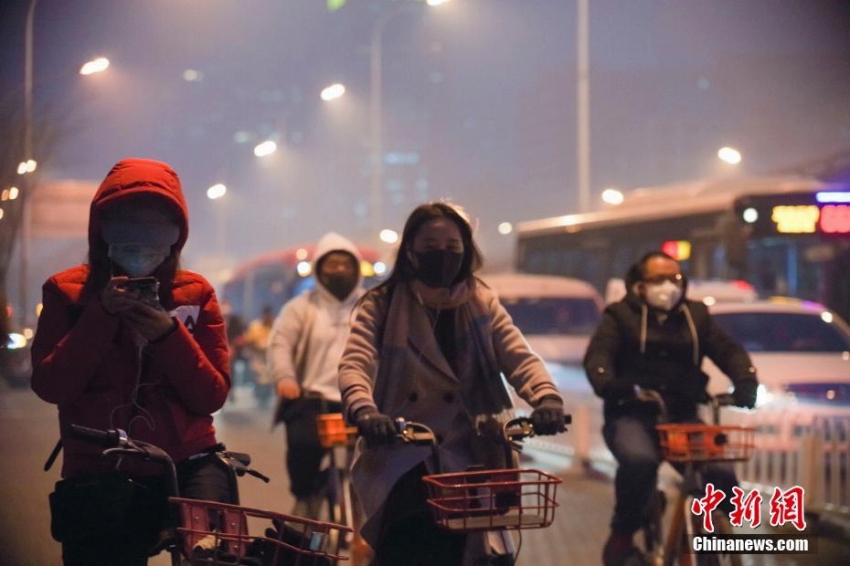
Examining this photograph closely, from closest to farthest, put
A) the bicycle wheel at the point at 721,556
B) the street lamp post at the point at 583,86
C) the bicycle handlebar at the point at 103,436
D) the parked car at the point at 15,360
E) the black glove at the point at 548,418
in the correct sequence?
the bicycle handlebar at the point at 103,436 → the black glove at the point at 548,418 → the bicycle wheel at the point at 721,556 → the parked car at the point at 15,360 → the street lamp post at the point at 583,86

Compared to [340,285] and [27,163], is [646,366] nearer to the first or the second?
[340,285]

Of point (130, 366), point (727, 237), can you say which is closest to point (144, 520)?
point (130, 366)

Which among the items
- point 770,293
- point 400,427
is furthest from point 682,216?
point 400,427

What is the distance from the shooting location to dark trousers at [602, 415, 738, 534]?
6.02m

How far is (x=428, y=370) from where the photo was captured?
15.4 feet

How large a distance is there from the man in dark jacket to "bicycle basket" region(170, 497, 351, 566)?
9.98ft

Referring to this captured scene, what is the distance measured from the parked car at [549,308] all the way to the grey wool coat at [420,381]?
11.1 meters

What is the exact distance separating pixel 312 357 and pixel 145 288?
3.84 m

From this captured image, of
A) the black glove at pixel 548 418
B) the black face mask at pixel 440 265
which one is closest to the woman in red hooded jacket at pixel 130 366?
the black face mask at pixel 440 265

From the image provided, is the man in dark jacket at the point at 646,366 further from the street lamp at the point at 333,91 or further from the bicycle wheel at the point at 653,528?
the street lamp at the point at 333,91

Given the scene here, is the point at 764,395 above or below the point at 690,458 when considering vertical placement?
above

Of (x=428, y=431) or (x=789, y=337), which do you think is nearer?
(x=428, y=431)

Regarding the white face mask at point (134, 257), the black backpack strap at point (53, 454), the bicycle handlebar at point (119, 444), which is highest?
Answer: the white face mask at point (134, 257)

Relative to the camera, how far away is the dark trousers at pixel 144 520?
3693mm
